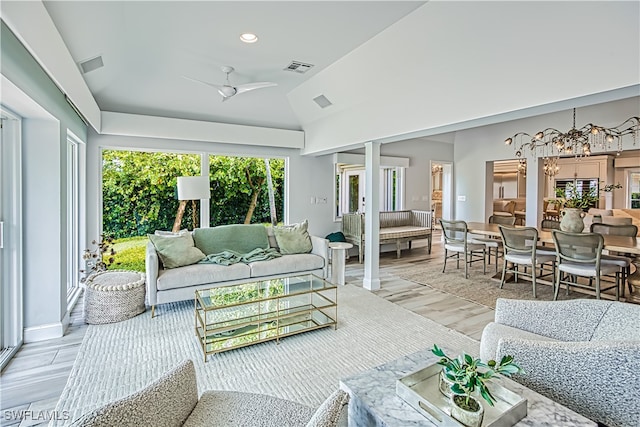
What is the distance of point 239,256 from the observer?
4.50 meters

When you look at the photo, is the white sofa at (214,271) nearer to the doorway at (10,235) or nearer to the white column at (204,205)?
the white column at (204,205)

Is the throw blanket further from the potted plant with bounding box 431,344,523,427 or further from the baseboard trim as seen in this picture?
the potted plant with bounding box 431,344,523,427

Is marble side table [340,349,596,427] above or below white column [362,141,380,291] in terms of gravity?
below

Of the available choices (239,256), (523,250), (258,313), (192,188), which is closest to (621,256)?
(523,250)

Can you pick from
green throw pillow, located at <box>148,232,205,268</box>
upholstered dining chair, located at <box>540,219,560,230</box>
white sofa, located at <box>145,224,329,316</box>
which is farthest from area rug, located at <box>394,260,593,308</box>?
green throw pillow, located at <box>148,232,205,268</box>

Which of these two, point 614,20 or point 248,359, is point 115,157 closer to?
point 248,359

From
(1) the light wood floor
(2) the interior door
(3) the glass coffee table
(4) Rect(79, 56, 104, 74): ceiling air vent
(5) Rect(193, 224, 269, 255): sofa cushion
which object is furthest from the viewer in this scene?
(2) the interior door

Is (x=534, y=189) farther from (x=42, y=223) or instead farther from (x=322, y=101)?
(x=42, y=223)

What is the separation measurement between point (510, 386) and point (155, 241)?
12.7ft

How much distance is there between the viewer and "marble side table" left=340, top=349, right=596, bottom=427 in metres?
1.38

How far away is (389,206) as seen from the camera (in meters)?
8.00

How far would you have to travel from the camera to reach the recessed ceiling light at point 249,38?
3.38m

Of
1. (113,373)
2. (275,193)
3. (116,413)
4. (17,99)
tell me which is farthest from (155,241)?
(116,413)

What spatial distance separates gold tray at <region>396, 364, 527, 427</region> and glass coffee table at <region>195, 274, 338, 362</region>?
1692 millimetres
